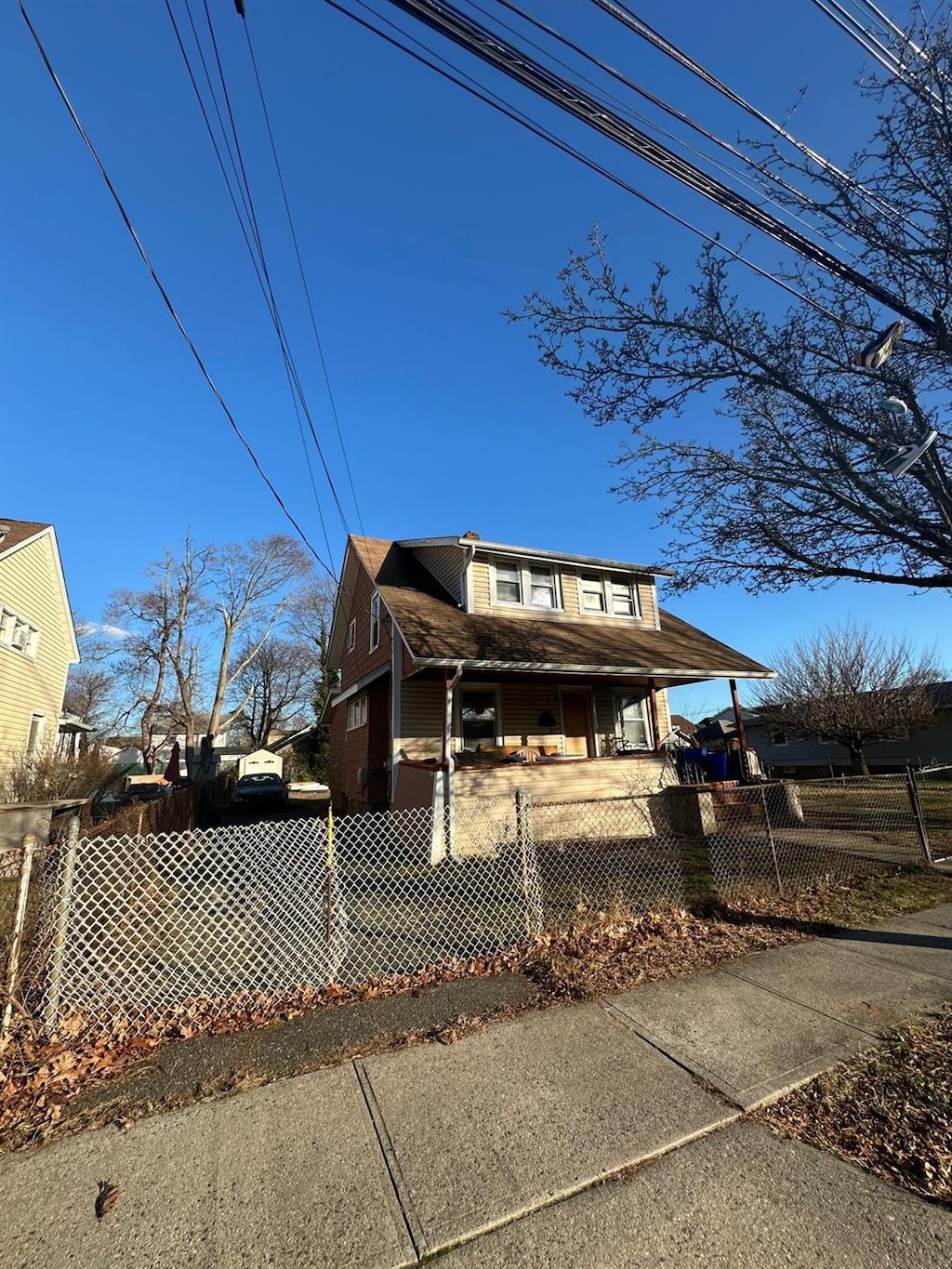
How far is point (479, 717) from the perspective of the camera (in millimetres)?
12188

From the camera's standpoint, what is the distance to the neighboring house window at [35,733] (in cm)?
1638

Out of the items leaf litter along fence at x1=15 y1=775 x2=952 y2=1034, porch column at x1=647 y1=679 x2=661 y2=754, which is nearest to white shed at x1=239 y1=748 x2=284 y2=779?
porch column at x1=647 y1=679 x2=661 y2=754

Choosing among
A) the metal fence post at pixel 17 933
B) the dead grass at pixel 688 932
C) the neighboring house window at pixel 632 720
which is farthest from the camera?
the neighboring house window at pixel 632 720

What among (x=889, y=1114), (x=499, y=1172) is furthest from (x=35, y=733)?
(x=889, y=1114)

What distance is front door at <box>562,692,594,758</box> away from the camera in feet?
42.4

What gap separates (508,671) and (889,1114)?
8499 millimetres

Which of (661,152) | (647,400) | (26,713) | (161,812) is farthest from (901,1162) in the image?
(26,713)

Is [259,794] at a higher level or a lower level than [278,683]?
lower

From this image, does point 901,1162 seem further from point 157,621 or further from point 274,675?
point 274,675

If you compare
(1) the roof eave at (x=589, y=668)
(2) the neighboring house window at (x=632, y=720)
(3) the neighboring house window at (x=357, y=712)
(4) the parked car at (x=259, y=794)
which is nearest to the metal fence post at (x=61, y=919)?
(1) the roof eave at (x=589, y=668)

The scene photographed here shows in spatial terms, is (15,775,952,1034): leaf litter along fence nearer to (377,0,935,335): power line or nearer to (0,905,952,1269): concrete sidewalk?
(0,905,952,1269): concrete sidewalk

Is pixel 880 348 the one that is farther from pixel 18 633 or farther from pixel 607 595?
pixel 18 633

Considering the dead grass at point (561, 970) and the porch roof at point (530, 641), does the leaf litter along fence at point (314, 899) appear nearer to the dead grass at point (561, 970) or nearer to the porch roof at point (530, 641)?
the dead grass at point (561, 970)

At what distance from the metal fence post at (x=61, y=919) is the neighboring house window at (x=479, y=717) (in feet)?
28.0
